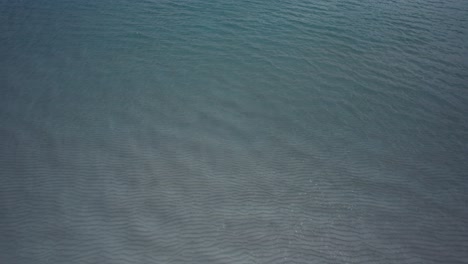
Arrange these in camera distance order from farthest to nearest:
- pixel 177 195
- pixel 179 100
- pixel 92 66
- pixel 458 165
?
pixel 92 66 < pixel 179 100 < pixel 458 165 < pixel 177 195

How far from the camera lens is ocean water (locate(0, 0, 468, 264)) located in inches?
204

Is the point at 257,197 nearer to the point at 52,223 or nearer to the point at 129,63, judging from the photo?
the point at 52,223

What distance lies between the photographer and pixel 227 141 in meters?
7.23

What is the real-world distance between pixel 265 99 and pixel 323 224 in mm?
4300

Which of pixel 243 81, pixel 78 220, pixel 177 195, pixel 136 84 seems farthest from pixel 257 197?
pixel 136 84

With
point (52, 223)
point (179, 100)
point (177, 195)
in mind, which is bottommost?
point (52, 223)

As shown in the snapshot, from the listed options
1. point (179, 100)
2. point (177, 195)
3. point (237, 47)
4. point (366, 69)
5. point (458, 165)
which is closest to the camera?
point (177, 195)

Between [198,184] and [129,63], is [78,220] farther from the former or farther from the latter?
[129,63]

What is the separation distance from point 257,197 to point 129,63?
6673 mm

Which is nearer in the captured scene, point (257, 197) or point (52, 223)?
point (52, 223)

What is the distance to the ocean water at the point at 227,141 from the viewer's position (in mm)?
5180

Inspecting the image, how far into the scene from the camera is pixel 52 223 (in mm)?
5188

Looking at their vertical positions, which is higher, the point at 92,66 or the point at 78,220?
the point at 92,66

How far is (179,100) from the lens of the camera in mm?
8383
